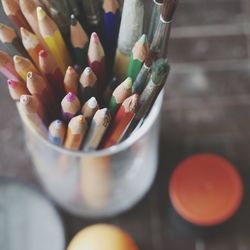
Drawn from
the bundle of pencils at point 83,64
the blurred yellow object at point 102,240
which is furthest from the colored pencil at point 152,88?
the blurred yellow object at point 102,240

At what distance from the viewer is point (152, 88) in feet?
1.34

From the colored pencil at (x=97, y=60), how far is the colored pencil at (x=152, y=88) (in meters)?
0.03

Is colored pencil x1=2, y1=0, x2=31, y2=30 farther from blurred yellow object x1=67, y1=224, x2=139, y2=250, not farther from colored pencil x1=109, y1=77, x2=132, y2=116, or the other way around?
blurred yellow object x1=67, y1=224, x2=139, y2=250

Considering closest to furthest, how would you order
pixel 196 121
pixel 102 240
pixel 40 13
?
pixel 40 13, pixel 102 240, pixel 196 121

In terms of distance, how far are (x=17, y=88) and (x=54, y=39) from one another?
42 millimetres

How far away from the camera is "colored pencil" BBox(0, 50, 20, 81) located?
16.0 inches

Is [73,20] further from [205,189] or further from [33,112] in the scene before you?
[205,189]

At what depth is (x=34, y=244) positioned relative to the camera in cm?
55

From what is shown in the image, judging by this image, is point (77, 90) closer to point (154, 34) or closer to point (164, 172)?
point (154, 34)

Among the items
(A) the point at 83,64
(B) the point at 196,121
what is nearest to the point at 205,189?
(B) the point at 196,121

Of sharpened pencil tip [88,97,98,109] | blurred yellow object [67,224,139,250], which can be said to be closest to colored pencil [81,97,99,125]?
sharpened pencil tip [88,97,98,109]

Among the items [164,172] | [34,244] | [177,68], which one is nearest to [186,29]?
[177,68]

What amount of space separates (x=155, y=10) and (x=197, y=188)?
205mm

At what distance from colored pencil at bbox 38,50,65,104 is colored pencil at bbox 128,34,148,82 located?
0.17 feet
